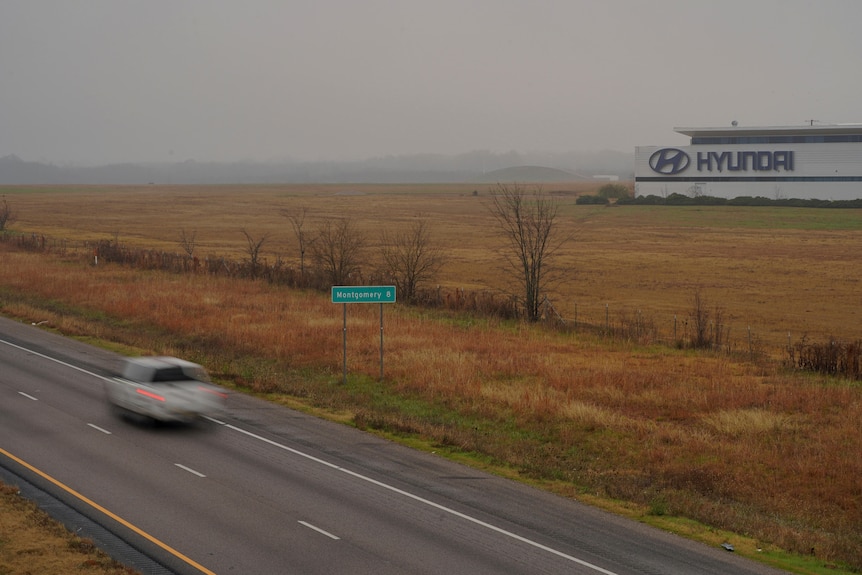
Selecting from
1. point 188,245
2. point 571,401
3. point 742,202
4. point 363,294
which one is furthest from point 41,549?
point 742,202

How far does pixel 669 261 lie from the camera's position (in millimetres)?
68000

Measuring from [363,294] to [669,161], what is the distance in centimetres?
10192

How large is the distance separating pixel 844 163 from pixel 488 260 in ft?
217

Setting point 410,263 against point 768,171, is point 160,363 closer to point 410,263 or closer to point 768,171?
point 410,263

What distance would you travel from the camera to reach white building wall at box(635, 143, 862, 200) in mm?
113938

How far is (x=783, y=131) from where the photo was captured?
377 feet

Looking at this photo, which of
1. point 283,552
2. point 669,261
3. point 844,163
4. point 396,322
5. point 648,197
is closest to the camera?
point 283,552

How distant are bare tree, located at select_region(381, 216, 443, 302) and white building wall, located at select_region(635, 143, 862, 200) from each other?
138 feet

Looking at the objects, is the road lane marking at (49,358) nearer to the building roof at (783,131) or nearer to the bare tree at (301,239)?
the bare tree at (301,239)

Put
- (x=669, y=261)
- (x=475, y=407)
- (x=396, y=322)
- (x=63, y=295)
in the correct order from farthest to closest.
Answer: (x=669, y=261) → (x=63, y=295) → (x=396, y=322) → (x=475, y=407)

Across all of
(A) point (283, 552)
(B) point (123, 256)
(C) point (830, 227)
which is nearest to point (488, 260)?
(B) point (123, 256)

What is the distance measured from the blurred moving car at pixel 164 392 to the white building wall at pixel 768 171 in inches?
4229

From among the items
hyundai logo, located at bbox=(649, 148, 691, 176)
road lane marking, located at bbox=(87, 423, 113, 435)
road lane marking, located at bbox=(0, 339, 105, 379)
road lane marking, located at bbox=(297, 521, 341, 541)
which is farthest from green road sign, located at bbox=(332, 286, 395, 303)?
hyundai logo, located at bbox=(649, 148, 691, 176)

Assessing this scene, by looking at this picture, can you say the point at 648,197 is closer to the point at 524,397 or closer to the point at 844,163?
the point at 844,163
